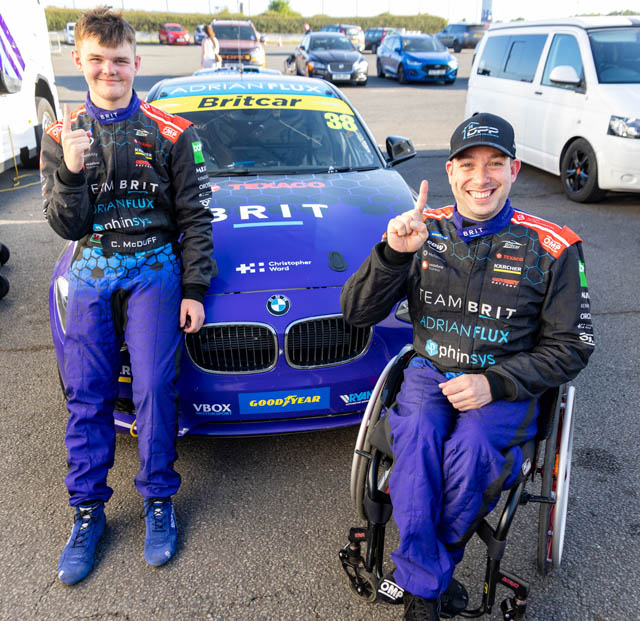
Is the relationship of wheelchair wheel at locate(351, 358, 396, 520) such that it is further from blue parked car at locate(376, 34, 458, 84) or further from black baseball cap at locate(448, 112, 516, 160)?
blue parked car at locate(376, 34, 458, 84)

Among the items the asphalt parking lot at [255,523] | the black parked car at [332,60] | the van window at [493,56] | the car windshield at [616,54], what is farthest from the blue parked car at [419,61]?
the asphalt parking lot at [255,523]

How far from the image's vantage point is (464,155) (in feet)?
7.34

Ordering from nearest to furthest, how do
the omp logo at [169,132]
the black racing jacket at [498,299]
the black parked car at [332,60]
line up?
the black racing jacket at [498,299]
the omp logo at [169,132]
the black parked car at [332,60]

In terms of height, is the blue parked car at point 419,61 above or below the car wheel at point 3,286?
above

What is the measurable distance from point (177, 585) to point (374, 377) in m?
1.16

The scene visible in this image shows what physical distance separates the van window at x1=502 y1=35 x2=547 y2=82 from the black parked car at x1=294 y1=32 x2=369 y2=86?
1089cm

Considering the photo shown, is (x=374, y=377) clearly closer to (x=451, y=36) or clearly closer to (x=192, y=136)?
(x=192, y=136)

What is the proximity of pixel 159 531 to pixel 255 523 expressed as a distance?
0.40 meters

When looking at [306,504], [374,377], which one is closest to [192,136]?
[374,377]

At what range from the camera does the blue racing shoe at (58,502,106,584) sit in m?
2.41

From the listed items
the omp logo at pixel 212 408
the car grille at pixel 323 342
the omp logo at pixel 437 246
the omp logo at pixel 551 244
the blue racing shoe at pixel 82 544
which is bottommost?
the blue racing shoe at pixel 82 544

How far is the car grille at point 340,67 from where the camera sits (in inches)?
755

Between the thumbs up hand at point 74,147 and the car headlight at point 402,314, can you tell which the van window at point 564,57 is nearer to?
the car headlight at point 402,314

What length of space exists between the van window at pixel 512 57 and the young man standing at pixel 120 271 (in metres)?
6.94
